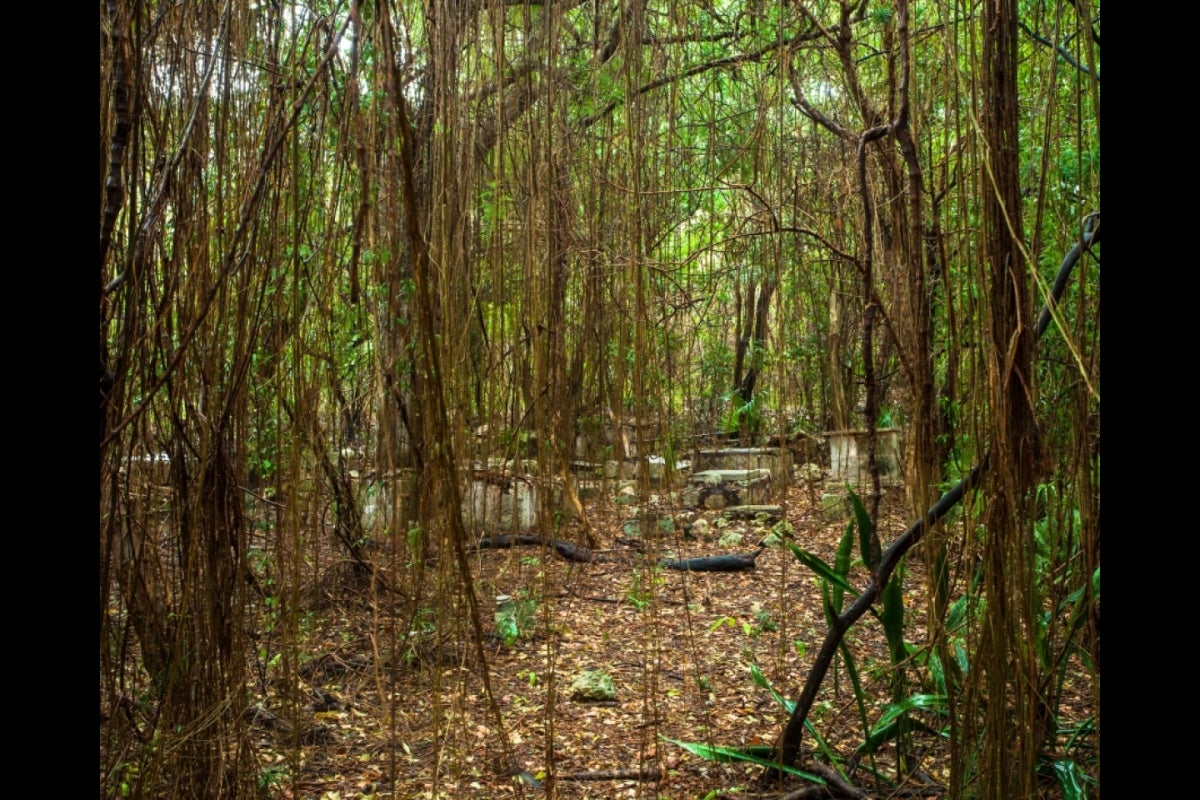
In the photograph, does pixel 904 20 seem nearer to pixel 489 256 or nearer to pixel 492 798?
pixel 489 256

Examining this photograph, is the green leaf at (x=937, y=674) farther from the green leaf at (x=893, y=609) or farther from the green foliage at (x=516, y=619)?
the green foliage at (x=516, y=619)

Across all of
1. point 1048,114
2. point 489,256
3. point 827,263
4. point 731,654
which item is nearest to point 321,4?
point 489,256

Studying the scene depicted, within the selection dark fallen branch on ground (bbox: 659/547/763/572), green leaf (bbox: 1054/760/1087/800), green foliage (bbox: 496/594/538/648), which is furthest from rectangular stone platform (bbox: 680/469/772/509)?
green leaf (bbox: 1054/760/1087/800)

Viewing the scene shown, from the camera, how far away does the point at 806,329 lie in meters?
4.57

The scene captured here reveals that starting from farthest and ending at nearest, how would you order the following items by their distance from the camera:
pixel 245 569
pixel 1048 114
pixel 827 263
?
pixel 827 263 < pixel 245 569 < pixel 1048 114

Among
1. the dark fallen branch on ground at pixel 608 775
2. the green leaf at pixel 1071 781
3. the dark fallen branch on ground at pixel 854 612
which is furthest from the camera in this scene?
the dark fallen branch on ground at pixel 608 775

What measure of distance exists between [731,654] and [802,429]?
179 centimetres

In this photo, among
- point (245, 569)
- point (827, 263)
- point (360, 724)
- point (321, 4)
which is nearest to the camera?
point (245, 569)

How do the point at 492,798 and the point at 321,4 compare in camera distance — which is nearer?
the point at 321,4

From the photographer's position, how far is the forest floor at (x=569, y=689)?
1774 mm

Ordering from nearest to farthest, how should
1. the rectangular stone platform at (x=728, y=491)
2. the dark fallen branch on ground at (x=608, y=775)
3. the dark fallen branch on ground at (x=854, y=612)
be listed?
the dark fallen branch on ground at (x=854, y=612), the dark fallen branch on ground at (x=608, y=775), the rectangular stone platform at (x=728, y=491)

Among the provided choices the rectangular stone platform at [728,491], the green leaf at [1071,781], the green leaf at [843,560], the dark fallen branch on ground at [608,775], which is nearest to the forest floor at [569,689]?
the dark fallen branch on ground at [608,775]

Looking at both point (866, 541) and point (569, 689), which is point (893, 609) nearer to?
point (866, 541)

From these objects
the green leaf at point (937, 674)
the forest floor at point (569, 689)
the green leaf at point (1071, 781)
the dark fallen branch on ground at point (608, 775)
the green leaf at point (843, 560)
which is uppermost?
the green leaf at point (843, 560)
